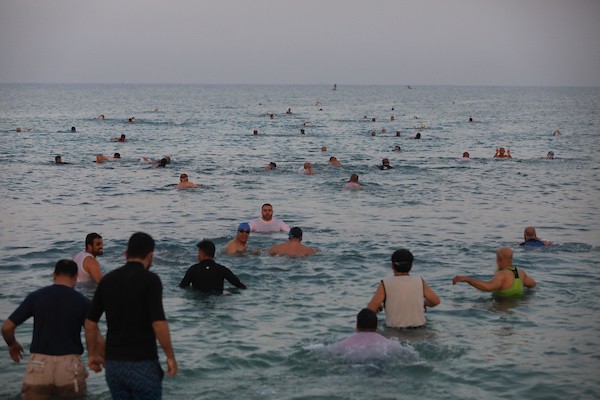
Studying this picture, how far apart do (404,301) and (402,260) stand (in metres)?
0.71

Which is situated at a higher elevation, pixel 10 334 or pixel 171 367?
pixel 171 367

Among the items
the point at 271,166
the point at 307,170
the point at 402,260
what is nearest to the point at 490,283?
the point at 402,260

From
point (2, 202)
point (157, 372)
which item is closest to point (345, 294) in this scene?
point (157, 372)

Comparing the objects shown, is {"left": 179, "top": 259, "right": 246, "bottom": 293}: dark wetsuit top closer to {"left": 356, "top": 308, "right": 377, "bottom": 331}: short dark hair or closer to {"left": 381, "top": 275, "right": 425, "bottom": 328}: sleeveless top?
{"left": 381, "top": 275, "right": 425, "bottom": 328}: sleeveless top

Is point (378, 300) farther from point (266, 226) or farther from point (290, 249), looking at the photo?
point (266, 226)

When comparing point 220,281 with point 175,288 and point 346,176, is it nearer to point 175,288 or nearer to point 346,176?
point 175,288

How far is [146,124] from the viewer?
77.8 m

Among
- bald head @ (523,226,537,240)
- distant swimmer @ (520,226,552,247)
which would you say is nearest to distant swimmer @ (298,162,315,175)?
distant swimmer @ (520,226,552,247)

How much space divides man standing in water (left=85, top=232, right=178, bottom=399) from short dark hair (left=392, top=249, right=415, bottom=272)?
4.66 m

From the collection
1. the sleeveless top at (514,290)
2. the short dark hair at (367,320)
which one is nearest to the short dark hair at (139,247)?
the short dark hair at (367,320)

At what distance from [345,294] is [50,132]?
5372 cm

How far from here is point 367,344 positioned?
387 inches

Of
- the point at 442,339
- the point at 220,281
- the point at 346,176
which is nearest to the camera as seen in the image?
the point at 442,339

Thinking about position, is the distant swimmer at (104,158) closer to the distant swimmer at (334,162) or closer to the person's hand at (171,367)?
the distant swimmer at (334,162)
